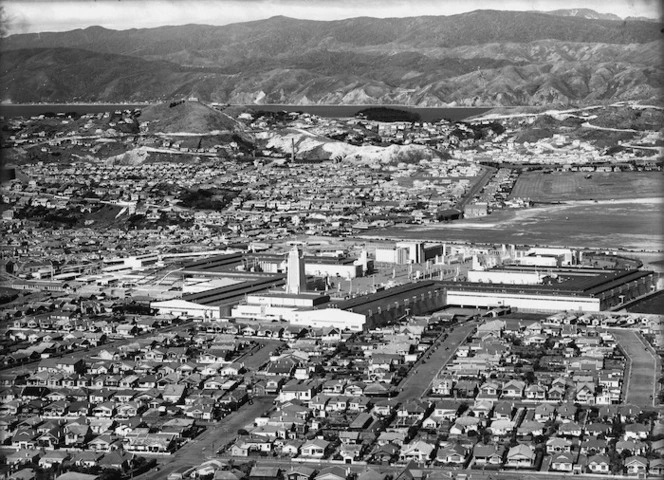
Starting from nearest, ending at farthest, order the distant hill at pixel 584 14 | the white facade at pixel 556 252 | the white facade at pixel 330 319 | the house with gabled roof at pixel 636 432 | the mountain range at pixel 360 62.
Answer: the house with gabled roof at pixel 636 432 < the white facade at pixel 330 319 < the white facade at pixel 556 252 < the mountain range at pixel 360 62 < the distant hill at pixel 584 14

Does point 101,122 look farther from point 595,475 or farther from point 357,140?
point 595,475

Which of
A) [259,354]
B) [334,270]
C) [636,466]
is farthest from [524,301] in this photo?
[636,466]

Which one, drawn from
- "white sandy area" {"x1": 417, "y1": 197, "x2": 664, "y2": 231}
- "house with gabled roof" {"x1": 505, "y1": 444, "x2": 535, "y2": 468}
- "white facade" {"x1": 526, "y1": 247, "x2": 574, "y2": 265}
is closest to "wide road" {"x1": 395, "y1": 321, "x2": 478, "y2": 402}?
"house with gabled roof" {"x1": 505, "y1": 444, "x2": 535, "y2": 468}

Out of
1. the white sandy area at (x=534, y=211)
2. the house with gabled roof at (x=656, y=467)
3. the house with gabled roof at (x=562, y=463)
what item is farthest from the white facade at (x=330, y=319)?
the white sandy area at (x=534, y=211)

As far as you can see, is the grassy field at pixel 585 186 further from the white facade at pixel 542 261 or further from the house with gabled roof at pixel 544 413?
the house with gabled roof at pixel 544 413

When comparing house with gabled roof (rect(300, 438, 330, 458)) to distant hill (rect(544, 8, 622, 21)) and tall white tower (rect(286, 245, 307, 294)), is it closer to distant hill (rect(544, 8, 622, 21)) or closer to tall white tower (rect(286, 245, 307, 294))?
tall white tower (rect(286, 245, 307, 294))

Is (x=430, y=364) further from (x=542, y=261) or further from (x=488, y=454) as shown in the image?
(x=542, y=261)
